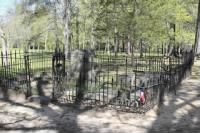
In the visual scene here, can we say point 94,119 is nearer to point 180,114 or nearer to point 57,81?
point 180,114

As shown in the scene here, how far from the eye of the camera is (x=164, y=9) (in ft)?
57.6

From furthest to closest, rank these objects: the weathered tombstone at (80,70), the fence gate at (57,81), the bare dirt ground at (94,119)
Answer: the fence gate at (57,81)
the weathered tombstone at (80,70)
the bare dirt ground at (94,119)

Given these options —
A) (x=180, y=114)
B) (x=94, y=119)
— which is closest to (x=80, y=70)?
(x=94, y=119)

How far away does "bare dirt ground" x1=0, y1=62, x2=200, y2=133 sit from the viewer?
5.64 m

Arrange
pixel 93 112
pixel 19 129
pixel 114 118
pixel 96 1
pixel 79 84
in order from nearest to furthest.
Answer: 1. pixel 19 129
2. pixel 114 118
3. pixel 93 112
4. pixel 79 84
5. pixel 96 1

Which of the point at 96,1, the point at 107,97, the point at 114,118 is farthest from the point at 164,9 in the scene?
the point at 114,118

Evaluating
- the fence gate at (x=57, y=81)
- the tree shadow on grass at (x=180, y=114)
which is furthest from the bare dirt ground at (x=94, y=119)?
the fence gate at (x=57, y=81)

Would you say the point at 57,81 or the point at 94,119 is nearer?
the point at 94,119

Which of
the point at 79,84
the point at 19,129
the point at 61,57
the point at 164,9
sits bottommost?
the point at 19,129

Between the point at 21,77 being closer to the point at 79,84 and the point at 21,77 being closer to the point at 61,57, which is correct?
the point at 61,57

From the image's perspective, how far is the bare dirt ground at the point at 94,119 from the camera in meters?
5.64

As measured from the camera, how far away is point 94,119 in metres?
6.29

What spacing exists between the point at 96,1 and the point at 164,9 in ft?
21.9

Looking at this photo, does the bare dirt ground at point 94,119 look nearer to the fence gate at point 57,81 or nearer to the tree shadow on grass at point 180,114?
the tree shadow on grass at point 180,114
